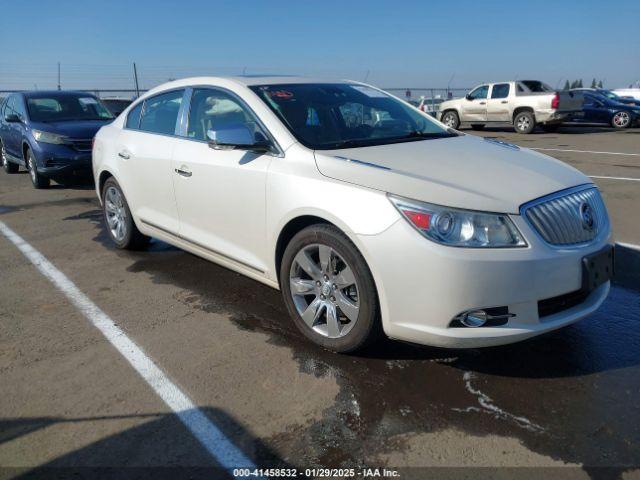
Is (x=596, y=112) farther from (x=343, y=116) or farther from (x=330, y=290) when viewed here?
(x=330, y=290)

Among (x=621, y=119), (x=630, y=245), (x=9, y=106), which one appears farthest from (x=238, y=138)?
(x=621, y=119)

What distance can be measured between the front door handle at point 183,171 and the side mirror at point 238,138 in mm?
644

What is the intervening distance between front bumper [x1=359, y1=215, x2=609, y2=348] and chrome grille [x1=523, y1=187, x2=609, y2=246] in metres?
0.08

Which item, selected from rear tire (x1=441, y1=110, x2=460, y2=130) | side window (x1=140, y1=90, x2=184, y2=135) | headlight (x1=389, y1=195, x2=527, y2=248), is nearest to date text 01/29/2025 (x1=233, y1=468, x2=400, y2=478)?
headlight (x1=389, y1=195, x2=527, y2=248)

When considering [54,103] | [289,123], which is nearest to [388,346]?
[289,123]

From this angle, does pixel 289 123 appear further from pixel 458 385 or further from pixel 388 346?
pixel 458 385

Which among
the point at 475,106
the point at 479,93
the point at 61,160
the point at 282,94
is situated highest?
the point at 479,93

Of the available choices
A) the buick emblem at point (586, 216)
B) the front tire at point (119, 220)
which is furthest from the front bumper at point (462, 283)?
the front tire at point (119, 220)

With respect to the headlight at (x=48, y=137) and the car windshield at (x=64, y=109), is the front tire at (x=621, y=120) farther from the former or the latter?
the headlight at (x=48, y=137)

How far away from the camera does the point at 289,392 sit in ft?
9.69

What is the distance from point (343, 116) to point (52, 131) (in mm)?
6625

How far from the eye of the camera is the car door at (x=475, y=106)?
20.1 m

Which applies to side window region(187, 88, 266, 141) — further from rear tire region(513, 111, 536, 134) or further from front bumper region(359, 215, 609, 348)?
rear tire region(513, 111, 536, 134)

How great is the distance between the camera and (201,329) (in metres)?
3.76
